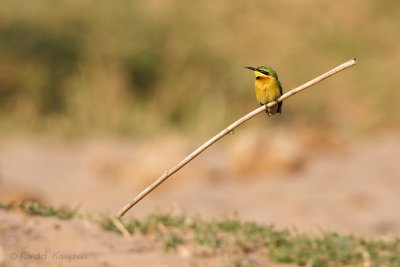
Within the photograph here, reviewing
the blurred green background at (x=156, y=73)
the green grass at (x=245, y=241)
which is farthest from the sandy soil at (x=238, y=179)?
the green grass at (x=245, y=241)

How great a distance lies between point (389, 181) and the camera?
7996 mm

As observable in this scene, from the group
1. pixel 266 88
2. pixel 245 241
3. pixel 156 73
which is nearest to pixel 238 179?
pixel 245 241

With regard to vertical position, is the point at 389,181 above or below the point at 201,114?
below

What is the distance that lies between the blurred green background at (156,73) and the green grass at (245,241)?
554cm

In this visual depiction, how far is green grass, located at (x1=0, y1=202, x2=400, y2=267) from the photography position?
445 cm

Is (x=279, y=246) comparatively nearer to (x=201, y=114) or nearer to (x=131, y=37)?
(x=201, y=114)

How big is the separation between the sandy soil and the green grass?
1253 mm

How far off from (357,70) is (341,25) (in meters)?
2.28

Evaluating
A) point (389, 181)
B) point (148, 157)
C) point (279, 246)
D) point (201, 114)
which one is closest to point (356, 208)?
point (389, 181)

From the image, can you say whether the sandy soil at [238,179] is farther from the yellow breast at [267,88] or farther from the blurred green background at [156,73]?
the yellow breast at [267,88]

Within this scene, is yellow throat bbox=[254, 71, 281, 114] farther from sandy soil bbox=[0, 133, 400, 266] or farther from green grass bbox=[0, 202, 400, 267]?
sandy soil bbox=[0, 133, 400, 266]

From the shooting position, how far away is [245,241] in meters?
4.56

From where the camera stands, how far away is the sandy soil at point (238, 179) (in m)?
6.96

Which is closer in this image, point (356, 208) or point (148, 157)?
point (356, 208)
